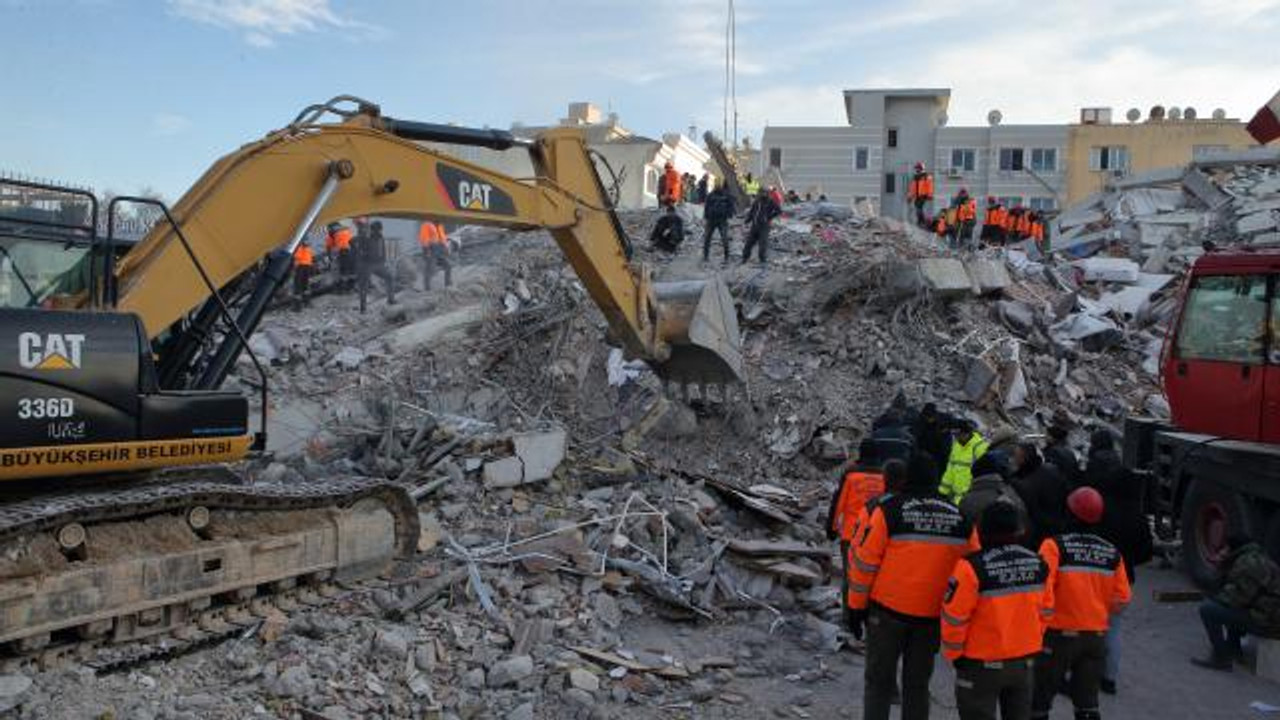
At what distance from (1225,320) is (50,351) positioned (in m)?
8.91

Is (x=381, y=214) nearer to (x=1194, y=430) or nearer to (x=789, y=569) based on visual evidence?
(x=789, y=569)

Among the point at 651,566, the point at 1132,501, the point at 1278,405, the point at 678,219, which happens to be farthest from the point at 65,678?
the point at 678,219

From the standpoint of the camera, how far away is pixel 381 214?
775 cm

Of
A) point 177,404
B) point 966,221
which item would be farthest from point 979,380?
point 177,404

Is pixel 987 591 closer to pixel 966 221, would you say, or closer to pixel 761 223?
pixel 761 223

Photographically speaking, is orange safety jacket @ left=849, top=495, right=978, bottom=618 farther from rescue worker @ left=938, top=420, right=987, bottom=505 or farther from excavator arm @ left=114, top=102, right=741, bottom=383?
excavator arm @ left=114, top=102, right=741, bottom=383

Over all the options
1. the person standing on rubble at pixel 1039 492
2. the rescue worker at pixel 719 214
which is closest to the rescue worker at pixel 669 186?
the rescue worker at pixel 719 214

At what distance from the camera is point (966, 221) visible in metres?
23.2

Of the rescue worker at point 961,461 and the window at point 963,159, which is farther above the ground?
the window at point 963,159

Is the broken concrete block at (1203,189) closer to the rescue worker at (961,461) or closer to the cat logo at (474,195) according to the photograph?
the rescue worker at (961,461)

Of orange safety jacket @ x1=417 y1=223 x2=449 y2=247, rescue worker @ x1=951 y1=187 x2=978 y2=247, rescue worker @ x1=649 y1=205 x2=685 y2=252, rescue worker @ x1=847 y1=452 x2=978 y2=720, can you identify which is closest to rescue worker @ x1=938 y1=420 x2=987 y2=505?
rescue worker @ x1=847 y1=452 x2=978 y2=720

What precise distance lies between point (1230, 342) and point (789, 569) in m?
4.33

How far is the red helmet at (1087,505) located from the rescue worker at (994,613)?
737 mm

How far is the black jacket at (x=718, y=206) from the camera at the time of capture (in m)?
18.0
